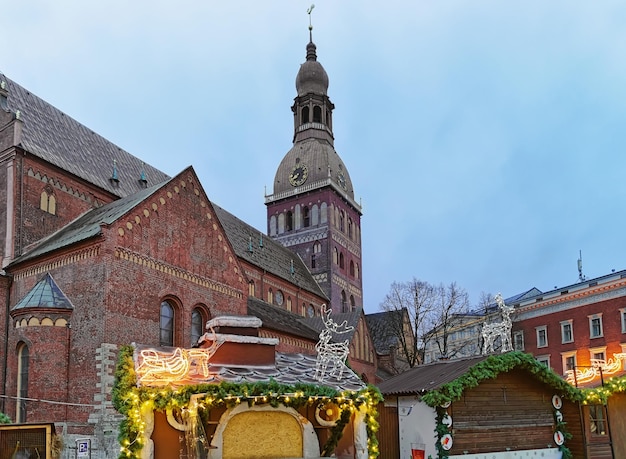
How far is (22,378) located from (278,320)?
56.4 feet

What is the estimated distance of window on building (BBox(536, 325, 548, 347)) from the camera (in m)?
51.0

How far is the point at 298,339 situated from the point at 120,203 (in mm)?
13704

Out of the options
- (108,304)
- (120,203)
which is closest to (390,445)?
(108,304)

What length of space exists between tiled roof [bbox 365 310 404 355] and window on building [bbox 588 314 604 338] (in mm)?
17178

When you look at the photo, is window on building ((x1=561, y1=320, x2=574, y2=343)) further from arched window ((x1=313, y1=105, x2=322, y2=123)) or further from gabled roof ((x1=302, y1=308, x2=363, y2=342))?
arched window ((x1=313, y1=105, x2=322, y2=123))

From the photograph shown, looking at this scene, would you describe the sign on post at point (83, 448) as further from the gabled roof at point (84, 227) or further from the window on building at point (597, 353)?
the window on building at point (597, 353)

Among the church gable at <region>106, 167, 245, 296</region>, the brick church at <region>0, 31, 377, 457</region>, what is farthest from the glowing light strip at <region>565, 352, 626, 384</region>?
the church gable at <region>106, 167, 245, 296</region>

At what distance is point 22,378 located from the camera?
23469mm

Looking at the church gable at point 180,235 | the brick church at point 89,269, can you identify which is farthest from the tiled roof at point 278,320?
the church gable at point 180,235

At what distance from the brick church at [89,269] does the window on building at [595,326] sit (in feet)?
72.1

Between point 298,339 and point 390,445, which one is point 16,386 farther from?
point 298,339

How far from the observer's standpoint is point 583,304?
4750 cm

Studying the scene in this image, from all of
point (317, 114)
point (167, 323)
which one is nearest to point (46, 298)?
point (167, 323)

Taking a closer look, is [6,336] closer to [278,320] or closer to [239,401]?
[239,401]
